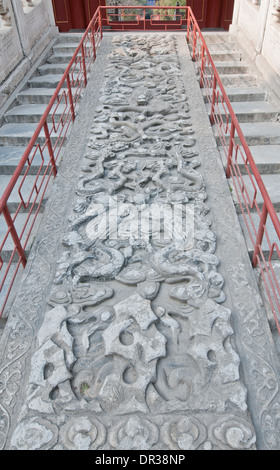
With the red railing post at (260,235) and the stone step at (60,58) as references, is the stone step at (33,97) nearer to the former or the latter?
the stone step at (60,58)

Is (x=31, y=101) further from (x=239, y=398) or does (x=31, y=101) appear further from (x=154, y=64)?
(x=239, y=398)

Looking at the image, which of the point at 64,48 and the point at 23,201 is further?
the point at 64,48

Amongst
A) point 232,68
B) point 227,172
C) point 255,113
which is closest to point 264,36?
point 232,68

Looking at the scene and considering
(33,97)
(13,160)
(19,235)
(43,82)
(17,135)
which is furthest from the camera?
(43,82)

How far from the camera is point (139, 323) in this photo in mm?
2793

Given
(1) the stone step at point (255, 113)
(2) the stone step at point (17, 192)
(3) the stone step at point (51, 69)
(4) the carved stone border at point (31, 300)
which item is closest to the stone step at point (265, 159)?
(1) the stone step at point (255, 113)

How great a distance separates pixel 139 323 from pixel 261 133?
4154 millimetres

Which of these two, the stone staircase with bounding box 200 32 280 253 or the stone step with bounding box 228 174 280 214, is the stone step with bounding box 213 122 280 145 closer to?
the stone staircase with bounding box 200 32 280 253

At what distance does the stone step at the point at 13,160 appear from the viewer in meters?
5.12

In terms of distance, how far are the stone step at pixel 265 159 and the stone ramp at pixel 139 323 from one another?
418 mm

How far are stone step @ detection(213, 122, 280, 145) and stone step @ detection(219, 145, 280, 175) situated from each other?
0.11 meters

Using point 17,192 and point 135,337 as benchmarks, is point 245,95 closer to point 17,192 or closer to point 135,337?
point 17,192
